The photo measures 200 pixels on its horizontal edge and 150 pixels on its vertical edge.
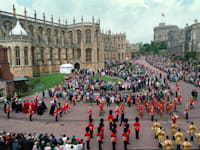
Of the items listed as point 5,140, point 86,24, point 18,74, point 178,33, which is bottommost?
point 5,140

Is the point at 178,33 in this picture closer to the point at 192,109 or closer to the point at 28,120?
the point at 192,109

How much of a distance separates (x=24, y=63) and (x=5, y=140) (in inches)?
1016

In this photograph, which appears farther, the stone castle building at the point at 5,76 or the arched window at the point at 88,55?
the arched window at the point at 88,55

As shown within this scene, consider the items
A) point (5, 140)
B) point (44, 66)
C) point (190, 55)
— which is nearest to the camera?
point (5, 140)

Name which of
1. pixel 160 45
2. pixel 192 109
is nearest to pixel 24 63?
pixel 192 109

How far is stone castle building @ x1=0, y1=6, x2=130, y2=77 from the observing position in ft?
106

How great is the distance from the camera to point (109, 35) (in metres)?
73.9

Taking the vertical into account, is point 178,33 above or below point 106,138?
above

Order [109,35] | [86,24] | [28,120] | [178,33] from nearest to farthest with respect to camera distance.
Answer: [28,120]
[86,24]
[109,35]
[178,33]

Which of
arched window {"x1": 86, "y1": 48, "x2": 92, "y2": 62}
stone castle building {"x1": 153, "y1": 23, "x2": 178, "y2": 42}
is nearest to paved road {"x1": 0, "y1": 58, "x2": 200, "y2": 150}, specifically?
arched window {"x1": 86, "y1": 48, "x2": 92, "y2": 62}

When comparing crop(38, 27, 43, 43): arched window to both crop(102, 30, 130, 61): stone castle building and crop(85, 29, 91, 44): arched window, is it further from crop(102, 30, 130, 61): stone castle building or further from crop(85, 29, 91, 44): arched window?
crop(102, 30, 130, 61): stone castle building

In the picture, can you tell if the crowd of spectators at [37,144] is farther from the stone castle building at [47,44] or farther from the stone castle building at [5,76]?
the stone castle building at [47,44]

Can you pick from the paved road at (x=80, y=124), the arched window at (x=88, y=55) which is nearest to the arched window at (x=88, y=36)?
the arched window at (x=88, y=55)

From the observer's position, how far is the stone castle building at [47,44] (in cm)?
3225
